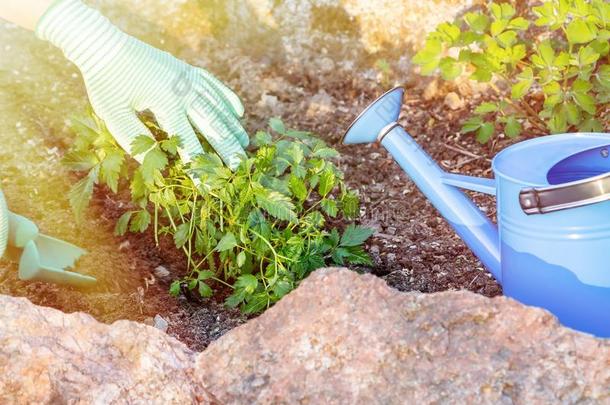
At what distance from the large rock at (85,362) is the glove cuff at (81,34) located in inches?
26.4

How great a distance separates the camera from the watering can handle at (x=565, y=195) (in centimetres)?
119

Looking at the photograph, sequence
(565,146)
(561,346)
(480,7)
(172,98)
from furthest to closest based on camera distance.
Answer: (480,7)
(172,98)
(565,146)
(561,346)

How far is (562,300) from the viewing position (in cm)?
133

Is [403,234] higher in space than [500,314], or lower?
lower

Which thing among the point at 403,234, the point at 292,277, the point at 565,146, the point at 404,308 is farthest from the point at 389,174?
the point at 404,308

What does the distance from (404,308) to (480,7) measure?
1559mm

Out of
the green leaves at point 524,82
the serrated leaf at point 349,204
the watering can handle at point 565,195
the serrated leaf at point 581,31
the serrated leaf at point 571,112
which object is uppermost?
the serrated leaf at point 581,31

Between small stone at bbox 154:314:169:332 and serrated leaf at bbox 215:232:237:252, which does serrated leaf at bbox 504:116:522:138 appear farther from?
small stone at bbox 154:314:169:332

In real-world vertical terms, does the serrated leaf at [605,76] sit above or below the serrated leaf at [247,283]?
above

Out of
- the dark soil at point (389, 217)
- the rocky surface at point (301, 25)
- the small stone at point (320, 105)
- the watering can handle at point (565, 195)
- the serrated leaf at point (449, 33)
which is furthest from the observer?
the rocky surface at point (301, 25)

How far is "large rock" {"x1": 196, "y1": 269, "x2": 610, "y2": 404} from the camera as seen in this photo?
103cm

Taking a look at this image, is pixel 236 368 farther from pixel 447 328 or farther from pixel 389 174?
pixel 389 174

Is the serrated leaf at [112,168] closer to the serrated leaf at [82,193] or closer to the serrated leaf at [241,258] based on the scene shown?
the serrated leaf at [82,193]

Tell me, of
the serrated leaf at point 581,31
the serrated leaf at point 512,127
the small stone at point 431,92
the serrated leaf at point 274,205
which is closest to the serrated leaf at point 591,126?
the serrated leaf at point 512,127
